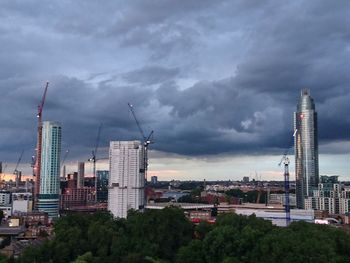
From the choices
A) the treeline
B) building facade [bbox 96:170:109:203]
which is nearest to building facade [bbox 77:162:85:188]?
building facade [bbox 96:170:109:203]

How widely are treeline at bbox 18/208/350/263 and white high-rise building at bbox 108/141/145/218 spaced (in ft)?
131

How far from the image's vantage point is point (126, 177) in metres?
81.5

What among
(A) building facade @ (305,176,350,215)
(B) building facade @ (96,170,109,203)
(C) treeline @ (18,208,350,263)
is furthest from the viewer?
(B) building facade @ (96,170,109,203)

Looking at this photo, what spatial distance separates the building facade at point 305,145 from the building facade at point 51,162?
66.2 m

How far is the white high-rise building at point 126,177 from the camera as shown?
80.1 meters

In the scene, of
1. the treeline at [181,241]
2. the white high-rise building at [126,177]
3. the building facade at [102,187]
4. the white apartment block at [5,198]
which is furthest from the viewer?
the building facade at [102,187]

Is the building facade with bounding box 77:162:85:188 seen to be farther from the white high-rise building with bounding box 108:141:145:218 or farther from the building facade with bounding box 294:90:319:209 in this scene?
the building facade with bounding box 294:90:319:209

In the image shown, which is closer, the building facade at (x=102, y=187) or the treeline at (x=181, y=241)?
the treeline at (x=181, y=241)

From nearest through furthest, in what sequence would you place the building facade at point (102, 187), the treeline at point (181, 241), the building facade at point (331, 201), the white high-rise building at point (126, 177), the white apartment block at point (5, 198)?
the treeline at point (181, 241) → the white high-rise building at point (126, 177) → the building facade at point (331, 201) → the white apartment block at point (5, 198) → the building facade at point (102, 187)

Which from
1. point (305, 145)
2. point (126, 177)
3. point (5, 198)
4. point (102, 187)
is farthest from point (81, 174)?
point (305, 145)

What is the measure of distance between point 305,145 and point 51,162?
Answer: 72.1 m

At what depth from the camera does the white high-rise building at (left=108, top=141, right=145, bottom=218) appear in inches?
3155

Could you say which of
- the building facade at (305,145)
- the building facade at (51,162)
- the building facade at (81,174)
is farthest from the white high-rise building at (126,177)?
the building facade at (305,145)

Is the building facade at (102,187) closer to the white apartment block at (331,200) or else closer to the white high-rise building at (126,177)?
the white high-rise building at (126,177)
